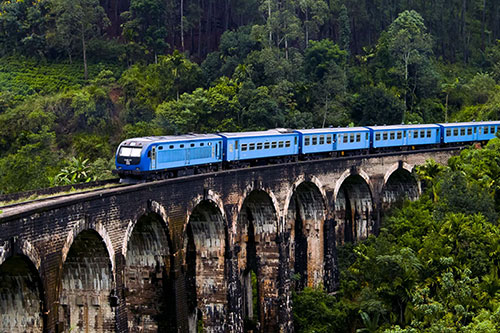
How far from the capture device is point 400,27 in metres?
77.6

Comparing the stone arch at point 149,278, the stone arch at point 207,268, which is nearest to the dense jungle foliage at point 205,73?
the stone arch at point 207,268

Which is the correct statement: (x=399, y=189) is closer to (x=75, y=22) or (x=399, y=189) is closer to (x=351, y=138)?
(x=351, y=138)

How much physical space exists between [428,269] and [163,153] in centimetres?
1426

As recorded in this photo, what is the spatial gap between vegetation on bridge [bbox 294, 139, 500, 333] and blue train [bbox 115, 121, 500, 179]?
4.88 m

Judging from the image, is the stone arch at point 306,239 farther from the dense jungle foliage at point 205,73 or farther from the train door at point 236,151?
the dense jungle foliage at point 205,73

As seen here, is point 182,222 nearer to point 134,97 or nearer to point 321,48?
point 134,97

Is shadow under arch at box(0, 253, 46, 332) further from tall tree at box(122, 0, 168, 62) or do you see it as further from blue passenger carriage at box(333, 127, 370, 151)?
tall tree at box(122, 0, 168, 62)

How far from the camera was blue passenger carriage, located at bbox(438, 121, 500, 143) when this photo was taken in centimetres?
5241

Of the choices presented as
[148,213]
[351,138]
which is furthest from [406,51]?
[148,213]

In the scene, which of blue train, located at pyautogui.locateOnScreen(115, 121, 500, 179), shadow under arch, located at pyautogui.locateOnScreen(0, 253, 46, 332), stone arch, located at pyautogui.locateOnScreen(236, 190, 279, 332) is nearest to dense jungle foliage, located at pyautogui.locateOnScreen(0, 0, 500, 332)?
stone arch, located at pyautogui.locateOnScreen(236, 190, 279, 332)

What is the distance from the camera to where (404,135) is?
162 ft

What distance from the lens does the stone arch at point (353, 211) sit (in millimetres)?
45875

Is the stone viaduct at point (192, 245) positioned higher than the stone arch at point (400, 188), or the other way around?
the stone arch at point (400, 188)

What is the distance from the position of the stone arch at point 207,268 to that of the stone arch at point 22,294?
12.3m
